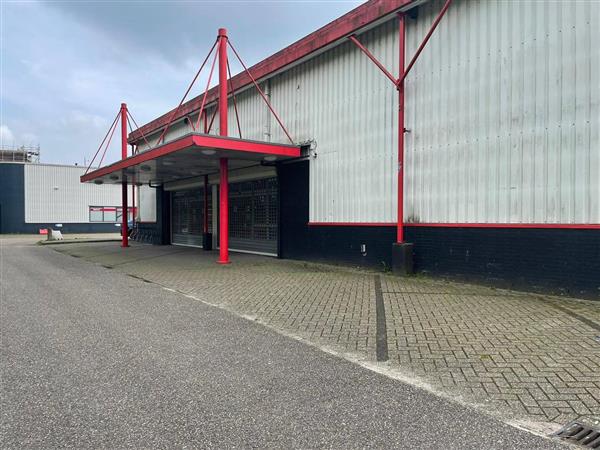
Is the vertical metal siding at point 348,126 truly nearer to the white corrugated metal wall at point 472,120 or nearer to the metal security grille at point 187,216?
the white corrugated metal wall at point 472,120

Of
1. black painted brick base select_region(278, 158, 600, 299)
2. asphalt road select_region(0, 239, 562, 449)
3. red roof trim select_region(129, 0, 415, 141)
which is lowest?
asphalt road select_region(0, 239, 562, 449)

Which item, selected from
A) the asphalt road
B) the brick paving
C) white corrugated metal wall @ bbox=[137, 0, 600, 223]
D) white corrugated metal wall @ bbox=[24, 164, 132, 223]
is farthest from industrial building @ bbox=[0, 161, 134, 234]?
the asphalt road

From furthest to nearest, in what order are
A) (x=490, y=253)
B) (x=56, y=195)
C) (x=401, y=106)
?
1. (x=56, y=195)
2. (x=401, y=106)
3. (x=490, y=253)

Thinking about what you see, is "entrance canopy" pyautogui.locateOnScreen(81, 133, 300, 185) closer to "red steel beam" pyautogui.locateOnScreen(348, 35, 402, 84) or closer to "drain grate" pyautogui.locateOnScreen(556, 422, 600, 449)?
"red steel beam" pyautogui.locateOnScreen(348, 35, 402, 84)

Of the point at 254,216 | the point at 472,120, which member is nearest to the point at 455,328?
the point at 472,120

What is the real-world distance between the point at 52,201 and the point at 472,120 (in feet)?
152

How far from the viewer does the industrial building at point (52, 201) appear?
4341cm

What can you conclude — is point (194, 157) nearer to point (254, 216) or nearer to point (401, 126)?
point (254, 216)

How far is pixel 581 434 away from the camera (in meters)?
3.05

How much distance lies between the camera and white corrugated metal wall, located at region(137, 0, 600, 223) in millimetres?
7672

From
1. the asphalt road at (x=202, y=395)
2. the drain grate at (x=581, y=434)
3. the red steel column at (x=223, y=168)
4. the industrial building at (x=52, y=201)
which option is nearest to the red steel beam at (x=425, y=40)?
the red steel column at (x=223, y=168)

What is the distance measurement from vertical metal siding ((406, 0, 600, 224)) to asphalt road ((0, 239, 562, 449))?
5.59 meters

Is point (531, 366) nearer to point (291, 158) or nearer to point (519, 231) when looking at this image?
point (519, 231)

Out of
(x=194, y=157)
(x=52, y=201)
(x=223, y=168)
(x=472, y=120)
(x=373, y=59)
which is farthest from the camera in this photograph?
(x=52, y=201)
